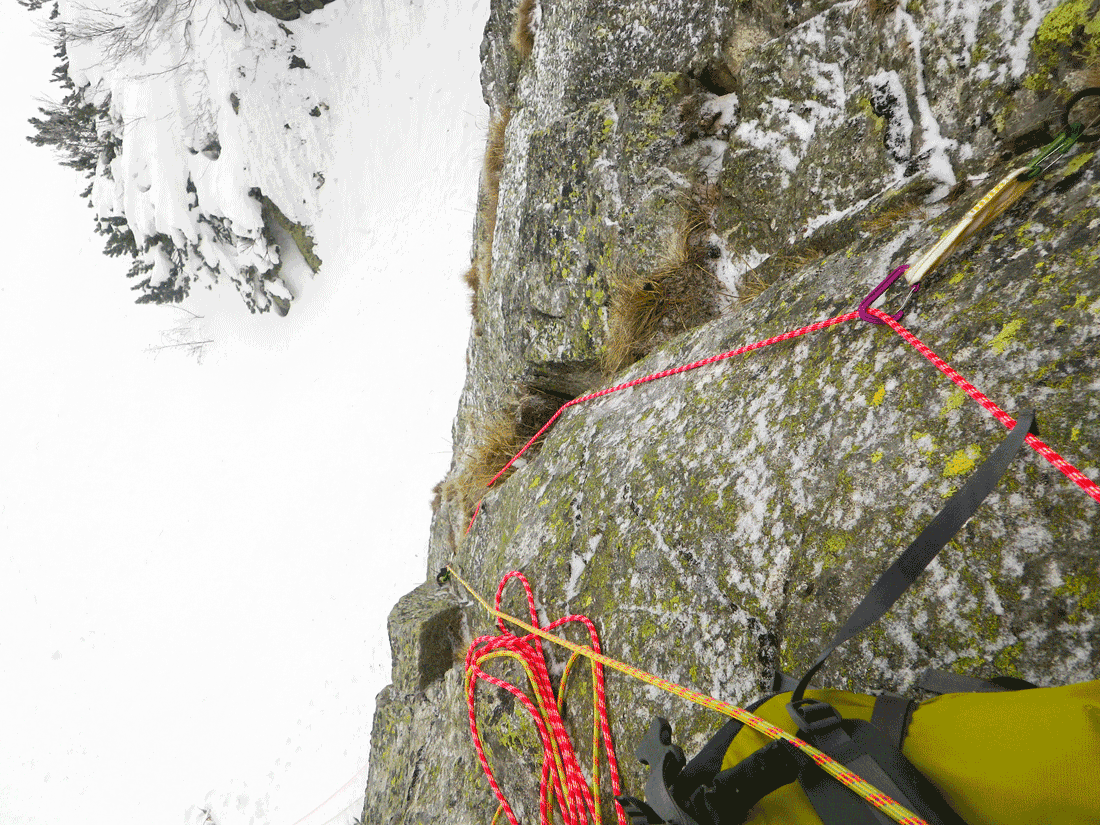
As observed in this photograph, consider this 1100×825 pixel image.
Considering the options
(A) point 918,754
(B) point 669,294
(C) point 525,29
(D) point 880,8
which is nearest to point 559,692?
(A) point 918,754

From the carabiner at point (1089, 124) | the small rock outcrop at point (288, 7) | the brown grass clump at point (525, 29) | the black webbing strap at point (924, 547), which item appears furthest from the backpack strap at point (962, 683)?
the small rock outcrop at point (288, 7)

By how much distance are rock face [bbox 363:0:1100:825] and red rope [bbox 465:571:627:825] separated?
0.06 meters

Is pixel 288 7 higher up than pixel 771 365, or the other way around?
pixel 288 7

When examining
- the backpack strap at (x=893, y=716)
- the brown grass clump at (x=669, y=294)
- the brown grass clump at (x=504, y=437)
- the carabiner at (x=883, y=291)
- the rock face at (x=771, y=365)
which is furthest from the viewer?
the brown grass clump at (x=504, y=437)

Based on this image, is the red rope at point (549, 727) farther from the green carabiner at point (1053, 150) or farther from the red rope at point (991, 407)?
the green carabiner at point (1053, 150)

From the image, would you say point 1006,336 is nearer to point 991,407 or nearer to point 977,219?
point 991,407

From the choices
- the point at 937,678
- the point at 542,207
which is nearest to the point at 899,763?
the point at 937,678

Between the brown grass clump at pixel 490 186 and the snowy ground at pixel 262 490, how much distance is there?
342 centimetres

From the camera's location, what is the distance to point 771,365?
72.3 inches

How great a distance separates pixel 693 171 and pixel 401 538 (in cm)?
597

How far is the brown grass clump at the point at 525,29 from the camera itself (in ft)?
13.7

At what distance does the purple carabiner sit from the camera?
5.04 feet

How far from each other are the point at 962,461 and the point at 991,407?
14cm

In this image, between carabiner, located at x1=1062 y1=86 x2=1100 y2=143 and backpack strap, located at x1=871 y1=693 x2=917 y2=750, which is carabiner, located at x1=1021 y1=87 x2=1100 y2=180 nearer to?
carabiner, located at x1=1062 y1=86 x2=1100 y2=143
